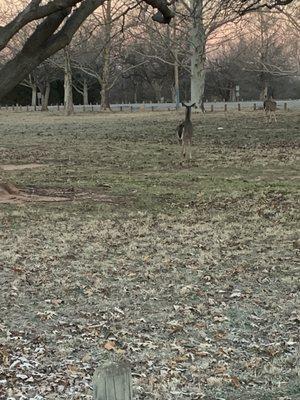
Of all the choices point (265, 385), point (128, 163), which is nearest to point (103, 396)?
point (265, 385)

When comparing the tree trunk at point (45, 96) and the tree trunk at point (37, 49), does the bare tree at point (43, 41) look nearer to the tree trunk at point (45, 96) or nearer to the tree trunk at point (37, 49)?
the tree trunk at point (37, 49)

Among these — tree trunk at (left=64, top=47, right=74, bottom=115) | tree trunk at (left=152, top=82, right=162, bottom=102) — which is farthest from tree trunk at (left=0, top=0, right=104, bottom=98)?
tree trunk at (left=152, top=82, right=162, bottom=102)

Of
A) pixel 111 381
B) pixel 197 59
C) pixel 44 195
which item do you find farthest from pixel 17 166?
pixel 197 59

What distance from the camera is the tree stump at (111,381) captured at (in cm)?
210

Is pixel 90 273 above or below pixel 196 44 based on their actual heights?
below

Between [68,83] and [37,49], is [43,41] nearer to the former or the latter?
[37,49]

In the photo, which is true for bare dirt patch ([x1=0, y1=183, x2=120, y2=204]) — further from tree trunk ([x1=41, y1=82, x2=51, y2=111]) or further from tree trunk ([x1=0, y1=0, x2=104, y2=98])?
tree trunk ([x1=41, y1=82, x2=51, y2=111])

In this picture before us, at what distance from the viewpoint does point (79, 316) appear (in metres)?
4.99

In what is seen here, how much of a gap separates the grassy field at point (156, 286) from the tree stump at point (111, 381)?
157 cm

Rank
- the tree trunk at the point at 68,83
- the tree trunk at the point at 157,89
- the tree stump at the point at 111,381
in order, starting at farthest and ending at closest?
1. the tree trunk at the point at 157,89
2. the tree trunk at the point at 68,83
3. the tree stump at the point at 111,381

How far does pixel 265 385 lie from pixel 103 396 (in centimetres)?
194

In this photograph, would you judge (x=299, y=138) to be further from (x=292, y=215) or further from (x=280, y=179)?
(x=292, y=215)

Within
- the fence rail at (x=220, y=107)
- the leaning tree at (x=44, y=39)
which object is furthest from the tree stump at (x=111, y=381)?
the fence rail at (x=220, y=107)

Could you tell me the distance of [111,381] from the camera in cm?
211
